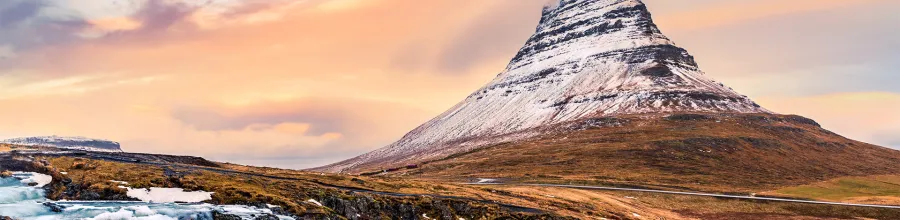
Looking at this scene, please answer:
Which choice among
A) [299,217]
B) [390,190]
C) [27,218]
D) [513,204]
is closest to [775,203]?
[513,204]

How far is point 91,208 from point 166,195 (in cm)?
765

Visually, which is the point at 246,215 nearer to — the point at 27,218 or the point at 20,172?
the point at 27,218

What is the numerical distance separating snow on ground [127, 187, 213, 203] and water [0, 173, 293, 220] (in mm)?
1882

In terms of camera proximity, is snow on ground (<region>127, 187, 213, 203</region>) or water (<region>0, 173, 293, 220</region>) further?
snow on ground (<region>127, 187, 213, 203</region>)

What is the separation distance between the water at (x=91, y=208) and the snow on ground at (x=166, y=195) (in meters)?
1.88

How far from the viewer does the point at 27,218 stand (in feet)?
126

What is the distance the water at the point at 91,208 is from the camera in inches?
1570

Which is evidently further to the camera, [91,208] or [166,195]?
[166,195]

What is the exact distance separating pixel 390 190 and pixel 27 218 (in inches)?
1558

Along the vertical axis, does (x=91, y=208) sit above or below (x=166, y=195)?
below

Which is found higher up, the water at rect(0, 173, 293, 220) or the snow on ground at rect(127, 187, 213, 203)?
the snow on ground at rect(127, 187, 213, 203)

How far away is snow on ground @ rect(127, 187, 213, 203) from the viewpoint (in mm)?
47906

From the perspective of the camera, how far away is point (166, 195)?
49.3m

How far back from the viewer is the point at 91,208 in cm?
4188
